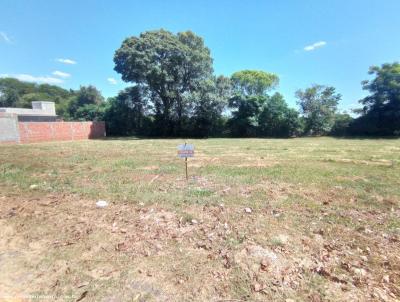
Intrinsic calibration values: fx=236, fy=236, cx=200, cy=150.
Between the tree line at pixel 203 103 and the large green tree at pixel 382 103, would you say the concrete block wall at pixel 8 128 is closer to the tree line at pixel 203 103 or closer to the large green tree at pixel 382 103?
the tree line at pixel 203 103

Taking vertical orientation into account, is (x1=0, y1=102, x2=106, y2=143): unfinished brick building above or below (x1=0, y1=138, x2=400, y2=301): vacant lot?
above

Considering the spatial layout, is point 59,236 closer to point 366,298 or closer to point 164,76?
point 366,298

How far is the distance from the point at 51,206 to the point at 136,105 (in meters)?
20.9

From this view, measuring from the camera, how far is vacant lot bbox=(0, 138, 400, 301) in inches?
85.0

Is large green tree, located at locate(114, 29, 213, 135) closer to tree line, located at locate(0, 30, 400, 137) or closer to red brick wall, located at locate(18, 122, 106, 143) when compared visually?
tree line, located at locate(0, 30, 400, 137)

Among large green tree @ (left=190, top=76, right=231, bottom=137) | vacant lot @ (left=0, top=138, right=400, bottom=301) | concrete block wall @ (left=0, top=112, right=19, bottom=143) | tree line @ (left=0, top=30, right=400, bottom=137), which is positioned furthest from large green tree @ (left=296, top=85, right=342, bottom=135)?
concrete block wall @ (left=0, top=112, right=19, bottom=143)

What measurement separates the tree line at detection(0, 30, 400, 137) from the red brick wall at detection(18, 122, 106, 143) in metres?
2.81

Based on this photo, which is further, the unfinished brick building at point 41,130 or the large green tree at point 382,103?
the large green tree at point 382,103

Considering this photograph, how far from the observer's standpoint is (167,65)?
844 inches

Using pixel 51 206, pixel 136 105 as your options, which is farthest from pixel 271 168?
pixel 136 105

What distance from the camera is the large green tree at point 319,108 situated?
2439 centimetres

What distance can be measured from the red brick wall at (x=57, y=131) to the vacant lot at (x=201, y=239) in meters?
14.4

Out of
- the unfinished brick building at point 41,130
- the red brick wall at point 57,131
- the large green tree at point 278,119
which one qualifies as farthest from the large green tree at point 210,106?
the unfinished brick building at point 41,130

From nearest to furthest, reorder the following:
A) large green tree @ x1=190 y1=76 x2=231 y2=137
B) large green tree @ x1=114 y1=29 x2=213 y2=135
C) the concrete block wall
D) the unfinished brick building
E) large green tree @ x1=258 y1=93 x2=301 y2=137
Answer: the concrete block wall
the unfinished brick building
large green tree @ x1=114 y1=29 x2=213 y2=135
large green tree @ x1=190 y1=76 x2=231 y2=137
large green tree @ x1=258 y1=93 x2=301 y2=137
